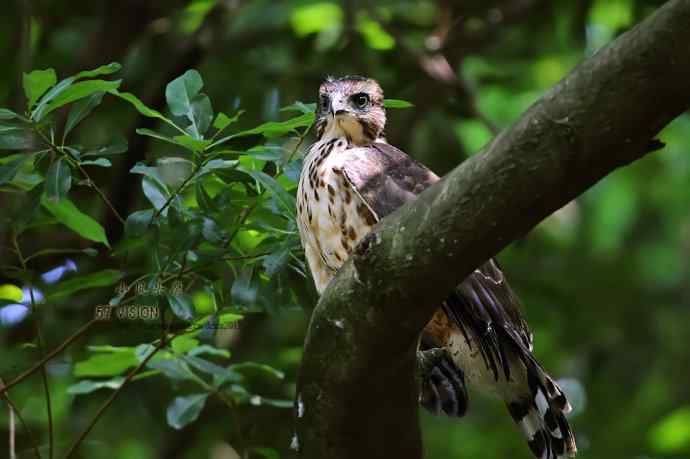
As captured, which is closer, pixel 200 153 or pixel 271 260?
pixel 200 153

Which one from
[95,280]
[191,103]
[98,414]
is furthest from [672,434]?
[191,103]

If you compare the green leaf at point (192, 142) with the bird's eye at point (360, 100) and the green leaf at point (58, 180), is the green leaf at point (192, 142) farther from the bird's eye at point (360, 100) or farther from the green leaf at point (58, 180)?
the bird's eye at point (360, 100)

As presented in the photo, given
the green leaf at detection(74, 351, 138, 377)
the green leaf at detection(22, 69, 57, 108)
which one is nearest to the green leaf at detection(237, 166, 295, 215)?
the green leaf at detection(22, 69, 57, 108)

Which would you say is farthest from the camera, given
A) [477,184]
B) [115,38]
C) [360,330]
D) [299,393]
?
[115,38]

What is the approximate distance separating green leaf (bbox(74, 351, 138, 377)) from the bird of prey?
695 mm

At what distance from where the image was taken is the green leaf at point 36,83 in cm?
333

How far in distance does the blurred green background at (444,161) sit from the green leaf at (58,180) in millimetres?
1942

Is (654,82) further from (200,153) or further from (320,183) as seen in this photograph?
(320,183)

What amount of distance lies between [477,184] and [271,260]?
115 cm

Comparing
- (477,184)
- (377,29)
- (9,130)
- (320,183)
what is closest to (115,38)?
(377,29)

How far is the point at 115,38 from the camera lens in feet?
20.2

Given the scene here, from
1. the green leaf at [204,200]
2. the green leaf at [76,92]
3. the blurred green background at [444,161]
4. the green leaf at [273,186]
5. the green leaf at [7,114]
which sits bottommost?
the green leaf at [273,186]

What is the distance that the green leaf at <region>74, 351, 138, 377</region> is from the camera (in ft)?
13.8

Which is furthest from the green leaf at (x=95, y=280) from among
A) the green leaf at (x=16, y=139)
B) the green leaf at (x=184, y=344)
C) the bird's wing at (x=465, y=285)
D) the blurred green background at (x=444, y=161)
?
the blurred green background at (x=444, y=161)
